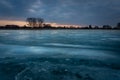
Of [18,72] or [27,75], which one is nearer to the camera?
[27,75]

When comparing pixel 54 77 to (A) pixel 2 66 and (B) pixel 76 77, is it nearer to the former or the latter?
(B) pixel 76 77

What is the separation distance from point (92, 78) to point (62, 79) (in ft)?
4.55

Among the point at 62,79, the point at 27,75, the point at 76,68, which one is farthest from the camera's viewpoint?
the point at 76,68

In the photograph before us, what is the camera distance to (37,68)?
8.88 metres

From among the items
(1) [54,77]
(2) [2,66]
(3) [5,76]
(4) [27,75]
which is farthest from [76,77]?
(2) [2,66]

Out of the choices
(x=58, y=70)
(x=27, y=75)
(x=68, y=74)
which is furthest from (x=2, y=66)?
(x=68, y=74)

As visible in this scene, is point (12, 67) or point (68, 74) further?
point (12, 67)

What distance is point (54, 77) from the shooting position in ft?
24.2

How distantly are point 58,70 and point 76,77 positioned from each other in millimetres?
1379

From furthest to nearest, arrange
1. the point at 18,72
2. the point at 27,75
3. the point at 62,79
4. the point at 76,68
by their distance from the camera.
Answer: the point at 76,68 < the point at 18,72 < the point at 27,75 < the point at 62,79

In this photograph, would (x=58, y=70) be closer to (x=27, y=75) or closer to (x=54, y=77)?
(x=54, y=77)

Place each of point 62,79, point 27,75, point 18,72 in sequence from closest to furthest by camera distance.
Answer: point 62,79, point 27,75, point 18,72

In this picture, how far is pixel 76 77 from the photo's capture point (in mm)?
7387

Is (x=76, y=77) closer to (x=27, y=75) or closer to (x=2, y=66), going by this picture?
(x=27, y=75)
